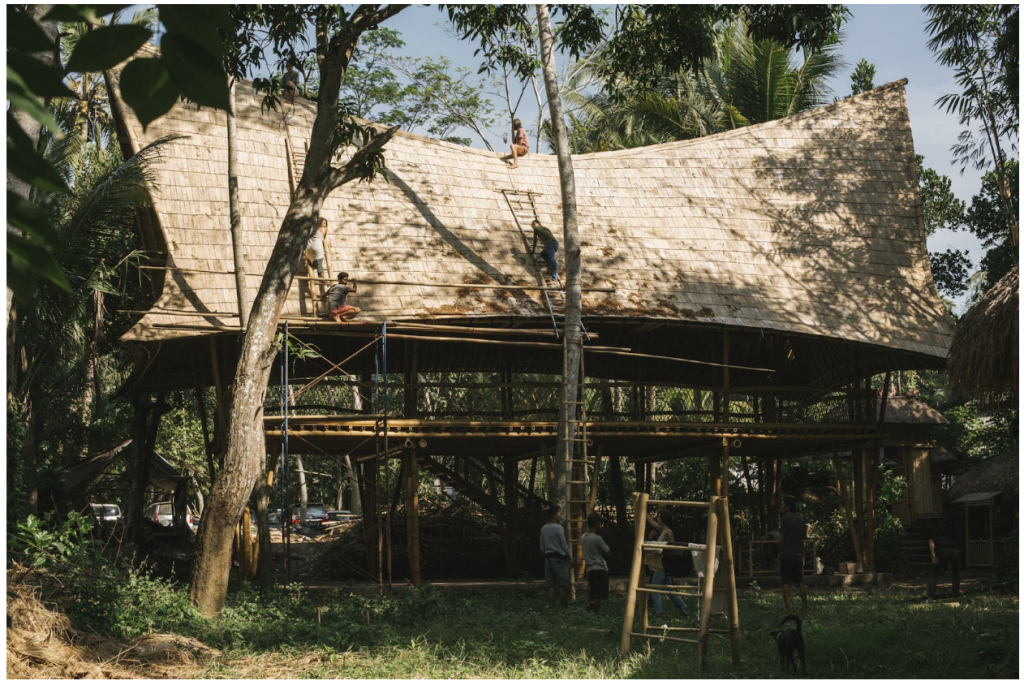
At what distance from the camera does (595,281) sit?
14.4 meters

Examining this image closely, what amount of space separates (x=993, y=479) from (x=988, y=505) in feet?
2.09

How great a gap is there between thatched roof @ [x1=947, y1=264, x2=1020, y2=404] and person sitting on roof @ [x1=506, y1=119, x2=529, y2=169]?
30.2ft

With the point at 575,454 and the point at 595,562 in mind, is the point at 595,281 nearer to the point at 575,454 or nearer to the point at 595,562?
the point at 575,454

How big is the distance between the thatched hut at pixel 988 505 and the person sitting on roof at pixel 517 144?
10.2 m

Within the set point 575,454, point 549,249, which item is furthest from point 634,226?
point 575,454

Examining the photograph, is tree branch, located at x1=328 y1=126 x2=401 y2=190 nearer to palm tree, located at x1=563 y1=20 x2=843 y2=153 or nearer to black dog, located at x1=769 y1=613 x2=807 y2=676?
black dog, located at x1=769 y1=613 x2=807 y2=676

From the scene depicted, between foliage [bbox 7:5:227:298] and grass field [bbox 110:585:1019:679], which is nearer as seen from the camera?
foliage [bbox 7:5:227:298]

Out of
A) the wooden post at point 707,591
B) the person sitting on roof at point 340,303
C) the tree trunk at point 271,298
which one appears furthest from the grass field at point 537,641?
the person sitting on roof at point 340,303

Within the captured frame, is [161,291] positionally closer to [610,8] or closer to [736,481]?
[610,8]

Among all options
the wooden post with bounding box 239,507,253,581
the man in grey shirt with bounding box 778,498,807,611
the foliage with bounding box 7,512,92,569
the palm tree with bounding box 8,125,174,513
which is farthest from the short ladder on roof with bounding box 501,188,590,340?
the foliage with bounding box 7,512,92,569

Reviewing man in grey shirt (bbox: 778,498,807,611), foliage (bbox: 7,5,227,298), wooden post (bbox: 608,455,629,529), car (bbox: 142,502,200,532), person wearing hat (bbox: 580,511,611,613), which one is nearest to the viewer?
foliage (bbox: 7,5,227,298)

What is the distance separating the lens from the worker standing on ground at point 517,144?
662 inches

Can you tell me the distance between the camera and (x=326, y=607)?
403 inches

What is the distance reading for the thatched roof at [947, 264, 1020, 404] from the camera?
843 cm
